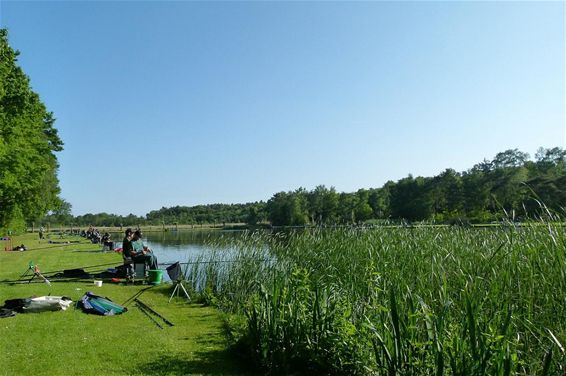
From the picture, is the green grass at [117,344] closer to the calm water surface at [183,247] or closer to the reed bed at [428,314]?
the reed bed at [428,314]

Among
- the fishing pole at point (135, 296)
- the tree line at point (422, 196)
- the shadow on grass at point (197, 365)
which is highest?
the tree line at point (422, 196)

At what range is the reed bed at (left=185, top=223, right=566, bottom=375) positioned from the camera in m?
3.10

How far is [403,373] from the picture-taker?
327 centimetres

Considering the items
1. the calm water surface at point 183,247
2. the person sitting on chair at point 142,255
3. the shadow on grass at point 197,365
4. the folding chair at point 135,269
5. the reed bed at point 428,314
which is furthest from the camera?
the calm water surface at point 183,247

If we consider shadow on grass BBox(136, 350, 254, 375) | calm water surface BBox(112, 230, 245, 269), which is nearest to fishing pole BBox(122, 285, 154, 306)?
calm water surface BBox(112, 230, 245, 269)

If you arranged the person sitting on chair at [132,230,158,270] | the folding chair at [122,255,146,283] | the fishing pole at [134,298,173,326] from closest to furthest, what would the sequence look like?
the fishing pole at [134,298,173,326] → the folding chair at [122,255,146,283] → the person sitting on chair at [132,230,158,270]

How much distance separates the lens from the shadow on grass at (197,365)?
4.65 metres

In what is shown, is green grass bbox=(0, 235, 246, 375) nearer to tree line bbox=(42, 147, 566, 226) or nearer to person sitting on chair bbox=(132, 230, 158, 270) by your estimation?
person sitting on chair bbox=(132, 230, 158, 270)

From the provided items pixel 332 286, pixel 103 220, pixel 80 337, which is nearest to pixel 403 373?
pixel 332 286

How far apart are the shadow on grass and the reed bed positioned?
0.84ft

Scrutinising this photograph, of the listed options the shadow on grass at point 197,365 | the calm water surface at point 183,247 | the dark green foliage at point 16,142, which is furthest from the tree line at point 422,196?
the shadow on grass at point 197,365

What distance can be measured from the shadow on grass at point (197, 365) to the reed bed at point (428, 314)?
0.26 metres

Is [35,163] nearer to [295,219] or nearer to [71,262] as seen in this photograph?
[71,262]

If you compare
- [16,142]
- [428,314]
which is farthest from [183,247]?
[428,314]
